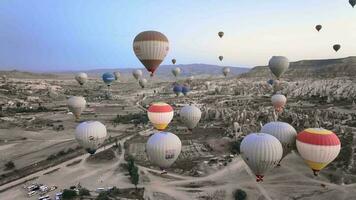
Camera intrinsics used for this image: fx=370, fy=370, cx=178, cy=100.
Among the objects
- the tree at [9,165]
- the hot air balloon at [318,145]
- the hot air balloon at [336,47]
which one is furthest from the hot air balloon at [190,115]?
the hot air balloon at [336,47]

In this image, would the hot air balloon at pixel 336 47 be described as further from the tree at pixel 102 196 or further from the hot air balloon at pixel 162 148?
the tree at pixel 102 196

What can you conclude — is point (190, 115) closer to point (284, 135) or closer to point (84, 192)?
point (84, 192)

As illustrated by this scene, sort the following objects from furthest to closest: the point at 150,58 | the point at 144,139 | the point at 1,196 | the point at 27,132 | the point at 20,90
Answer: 1. the point at 20,90
2. the point at 27,132
3. the point at 144,139
4. the point at 150,58
5. the point at 1,196

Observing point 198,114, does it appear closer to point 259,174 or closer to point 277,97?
point 259,174

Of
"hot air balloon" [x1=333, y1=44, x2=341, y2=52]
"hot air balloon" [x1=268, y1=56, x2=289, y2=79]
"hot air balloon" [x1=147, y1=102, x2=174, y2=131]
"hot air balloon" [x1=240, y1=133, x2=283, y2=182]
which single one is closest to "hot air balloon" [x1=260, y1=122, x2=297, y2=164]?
"hot air balloon" [x1=240, y1=133, x2=283, y2=182]

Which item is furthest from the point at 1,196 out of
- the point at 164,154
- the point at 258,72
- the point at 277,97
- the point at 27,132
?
the point at 258,72
